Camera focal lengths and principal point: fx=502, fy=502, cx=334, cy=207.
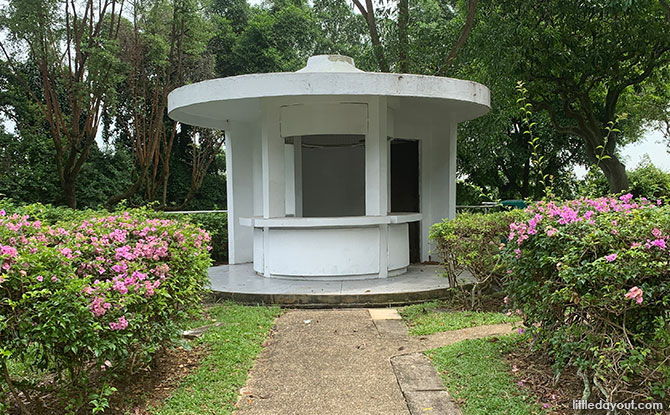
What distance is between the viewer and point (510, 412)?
3.01 metres

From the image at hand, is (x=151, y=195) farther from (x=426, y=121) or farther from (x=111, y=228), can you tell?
(x=111, y=228)

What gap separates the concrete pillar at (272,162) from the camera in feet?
23.5

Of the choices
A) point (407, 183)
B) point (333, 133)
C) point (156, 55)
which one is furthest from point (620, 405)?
point (156, 55)

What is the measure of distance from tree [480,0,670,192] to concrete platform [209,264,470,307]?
612 centimetres

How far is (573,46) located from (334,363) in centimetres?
1060

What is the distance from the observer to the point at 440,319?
5352 millimetres

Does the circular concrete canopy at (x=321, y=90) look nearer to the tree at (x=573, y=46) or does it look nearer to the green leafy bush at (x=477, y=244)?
the green leafy bush at (x=477, y=244)

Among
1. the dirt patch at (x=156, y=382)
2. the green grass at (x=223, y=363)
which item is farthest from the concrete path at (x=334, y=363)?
the dirt patch at (x=156, y=382)

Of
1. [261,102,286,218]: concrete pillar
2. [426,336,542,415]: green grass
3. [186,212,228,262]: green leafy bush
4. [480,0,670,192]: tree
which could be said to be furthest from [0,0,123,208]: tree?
[426,336,542,415]: green grass

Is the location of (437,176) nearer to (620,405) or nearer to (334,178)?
(334,178)

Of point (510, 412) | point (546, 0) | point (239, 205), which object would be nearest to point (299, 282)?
point (239, 205)

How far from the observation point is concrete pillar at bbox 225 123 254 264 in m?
8.66

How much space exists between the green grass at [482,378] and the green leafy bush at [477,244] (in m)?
1.35

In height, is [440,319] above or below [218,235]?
below
